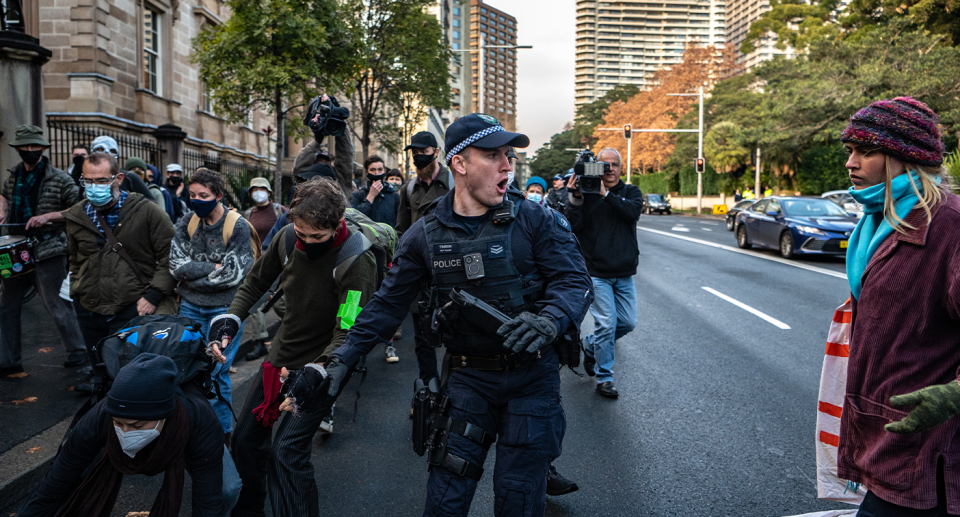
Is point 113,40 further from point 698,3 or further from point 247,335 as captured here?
point 698,3

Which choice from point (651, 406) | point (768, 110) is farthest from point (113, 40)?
point (768, 110)

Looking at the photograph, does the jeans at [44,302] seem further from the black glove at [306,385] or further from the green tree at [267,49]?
the green tree at [267,49]

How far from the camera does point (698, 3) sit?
173375mm

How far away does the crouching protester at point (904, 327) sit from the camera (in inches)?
79.8

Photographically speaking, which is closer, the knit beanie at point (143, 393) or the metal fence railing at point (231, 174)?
Result: the knit beanie at point (143, 393)

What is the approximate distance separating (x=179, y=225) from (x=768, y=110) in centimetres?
3358

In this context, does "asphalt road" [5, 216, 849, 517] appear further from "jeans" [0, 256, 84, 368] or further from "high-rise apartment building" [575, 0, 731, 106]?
"high-rise apartment building" [575, 0, 731, 106]

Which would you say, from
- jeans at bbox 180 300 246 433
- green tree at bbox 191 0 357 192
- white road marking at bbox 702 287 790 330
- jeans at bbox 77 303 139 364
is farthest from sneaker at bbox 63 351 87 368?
white road marking at bbox 702 287 790 330

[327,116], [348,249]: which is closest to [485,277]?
[348,249]

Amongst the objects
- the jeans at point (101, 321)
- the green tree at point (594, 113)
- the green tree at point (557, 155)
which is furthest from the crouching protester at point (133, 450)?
the green tree at point (557, 155)

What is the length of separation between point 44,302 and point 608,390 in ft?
15.6

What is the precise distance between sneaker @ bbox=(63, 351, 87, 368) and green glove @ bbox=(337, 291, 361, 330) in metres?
4.00

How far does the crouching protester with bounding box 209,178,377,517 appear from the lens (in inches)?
118

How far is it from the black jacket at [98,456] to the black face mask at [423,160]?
293cm
